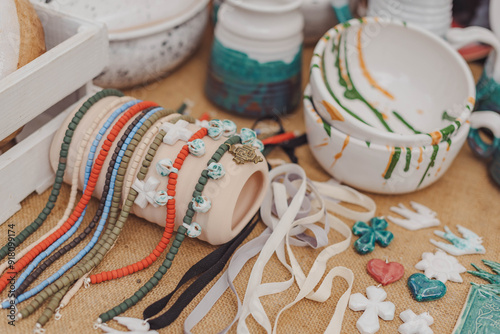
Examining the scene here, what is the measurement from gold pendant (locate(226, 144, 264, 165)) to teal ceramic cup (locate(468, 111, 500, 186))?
0.41 m

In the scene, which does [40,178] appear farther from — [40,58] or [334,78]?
[334,78]

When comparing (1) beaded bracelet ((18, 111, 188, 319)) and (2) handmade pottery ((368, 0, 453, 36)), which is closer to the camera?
(1) beaded bracelet ((18, 111, 188, 319))

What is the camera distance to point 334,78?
0.96 metres

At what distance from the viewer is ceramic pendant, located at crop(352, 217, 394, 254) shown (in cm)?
74

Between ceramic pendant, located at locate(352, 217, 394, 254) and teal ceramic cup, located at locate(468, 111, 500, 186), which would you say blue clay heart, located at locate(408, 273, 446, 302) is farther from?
teal ceramic cup, located at locate(468, 111, 500, 186)

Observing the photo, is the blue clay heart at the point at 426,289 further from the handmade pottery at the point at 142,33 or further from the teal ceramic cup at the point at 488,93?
the handmade pottery at the point at 142,33

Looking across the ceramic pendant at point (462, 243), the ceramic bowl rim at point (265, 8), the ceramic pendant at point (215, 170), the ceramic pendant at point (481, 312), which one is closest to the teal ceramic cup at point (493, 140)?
the ceramic pendant at point (462, 243)

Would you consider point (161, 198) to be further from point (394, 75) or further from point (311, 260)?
point (394, 75)

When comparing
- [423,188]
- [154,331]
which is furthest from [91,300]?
[423,188]

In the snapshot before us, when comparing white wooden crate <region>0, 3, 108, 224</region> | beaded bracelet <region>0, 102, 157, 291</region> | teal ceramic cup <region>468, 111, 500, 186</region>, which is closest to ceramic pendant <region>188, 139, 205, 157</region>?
beaded bracelet <region>0, 102, 157, 291</region>

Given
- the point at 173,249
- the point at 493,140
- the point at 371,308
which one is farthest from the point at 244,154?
the point at 493,140

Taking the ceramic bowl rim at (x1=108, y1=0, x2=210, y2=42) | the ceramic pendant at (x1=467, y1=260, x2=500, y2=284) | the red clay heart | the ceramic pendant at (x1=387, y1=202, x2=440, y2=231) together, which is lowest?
the ceramic pendant at (x1=387, y1=202, x2=440, y2=231)

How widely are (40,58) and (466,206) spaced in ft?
2.24

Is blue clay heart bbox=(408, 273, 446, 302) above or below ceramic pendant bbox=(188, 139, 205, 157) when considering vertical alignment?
below
